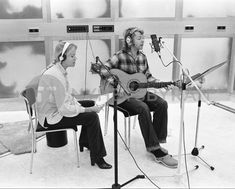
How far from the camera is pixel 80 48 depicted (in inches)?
159

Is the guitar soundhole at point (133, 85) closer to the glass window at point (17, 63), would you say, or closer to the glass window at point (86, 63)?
the glass window at point (86, 63)

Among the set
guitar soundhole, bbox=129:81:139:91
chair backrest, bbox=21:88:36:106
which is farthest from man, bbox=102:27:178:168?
chair backrest, bbox=21:88:36:106

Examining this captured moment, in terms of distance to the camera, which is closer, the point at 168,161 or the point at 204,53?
the point at 168,161

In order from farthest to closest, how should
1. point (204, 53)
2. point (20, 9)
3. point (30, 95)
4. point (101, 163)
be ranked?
point (204, 53) < point (20, 9) < point (101, 163) < point (30, 95)

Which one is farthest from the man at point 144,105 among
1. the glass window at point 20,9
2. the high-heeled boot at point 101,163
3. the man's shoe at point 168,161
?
the glass window at point 20,9

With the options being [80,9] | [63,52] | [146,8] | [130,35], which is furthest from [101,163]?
[146,8]

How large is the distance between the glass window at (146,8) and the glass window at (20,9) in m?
1.13

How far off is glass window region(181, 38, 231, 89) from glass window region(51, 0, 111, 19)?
4.13 feet

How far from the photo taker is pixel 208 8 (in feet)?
13.3

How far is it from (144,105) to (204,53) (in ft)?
7.56

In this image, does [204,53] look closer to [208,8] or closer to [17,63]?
[208,8]

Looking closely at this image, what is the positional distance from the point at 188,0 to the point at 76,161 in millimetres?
2799

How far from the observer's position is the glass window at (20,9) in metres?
3.75

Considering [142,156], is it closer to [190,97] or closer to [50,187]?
[50,187]
